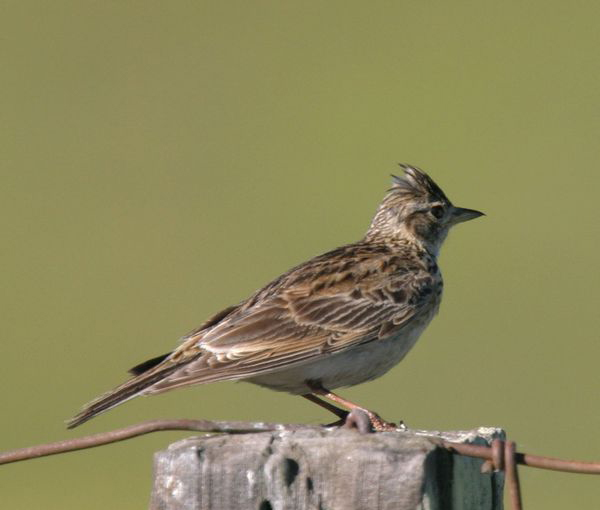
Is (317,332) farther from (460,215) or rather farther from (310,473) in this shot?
(310,473)

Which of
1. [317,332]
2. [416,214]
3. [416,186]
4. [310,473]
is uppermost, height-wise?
[416,186]

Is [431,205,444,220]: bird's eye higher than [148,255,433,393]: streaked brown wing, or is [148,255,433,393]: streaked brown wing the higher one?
[431,205,444,220]: bird's eye

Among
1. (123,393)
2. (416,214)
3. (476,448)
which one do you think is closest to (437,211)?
(416,214)

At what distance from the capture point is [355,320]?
790 centimetres

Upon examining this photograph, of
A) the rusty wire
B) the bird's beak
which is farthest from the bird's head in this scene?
the rusty wire

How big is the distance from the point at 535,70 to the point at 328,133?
16.6 feet

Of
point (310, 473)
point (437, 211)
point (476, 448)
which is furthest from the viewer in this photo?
point (437, 211)

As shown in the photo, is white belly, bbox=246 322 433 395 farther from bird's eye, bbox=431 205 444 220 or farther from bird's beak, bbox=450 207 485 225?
bird's beak, bbox=450 207 485 225

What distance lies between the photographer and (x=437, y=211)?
383 inches

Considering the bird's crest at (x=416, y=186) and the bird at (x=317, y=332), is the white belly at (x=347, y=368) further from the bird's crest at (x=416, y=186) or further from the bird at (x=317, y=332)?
the bird's crest at (x=416, y=186)

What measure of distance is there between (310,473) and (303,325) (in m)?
3.59

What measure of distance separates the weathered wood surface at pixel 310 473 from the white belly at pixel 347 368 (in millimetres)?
3251

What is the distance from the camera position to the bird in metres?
7.11

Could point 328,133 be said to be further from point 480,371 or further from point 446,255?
point 480,371
